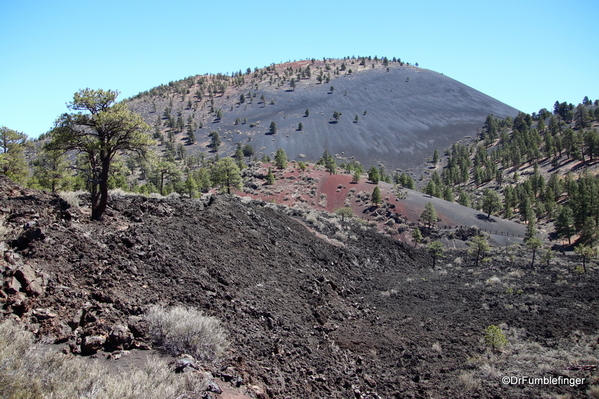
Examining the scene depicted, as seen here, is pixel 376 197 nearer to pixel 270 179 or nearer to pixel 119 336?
pixel 270 179

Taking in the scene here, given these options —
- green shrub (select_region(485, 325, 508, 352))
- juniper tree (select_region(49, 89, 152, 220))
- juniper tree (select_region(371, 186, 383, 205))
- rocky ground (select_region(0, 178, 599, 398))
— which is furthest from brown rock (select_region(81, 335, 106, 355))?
juniper tree (select_region(371, 186, 383, 205))

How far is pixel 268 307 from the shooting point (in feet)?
35.2

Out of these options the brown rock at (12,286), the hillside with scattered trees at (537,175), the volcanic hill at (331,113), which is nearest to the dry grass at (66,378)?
the brown rock at (12,286)

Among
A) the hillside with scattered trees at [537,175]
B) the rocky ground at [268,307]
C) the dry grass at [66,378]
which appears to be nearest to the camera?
the dry grass at [66,378]

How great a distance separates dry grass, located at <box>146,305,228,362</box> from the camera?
6770 mm

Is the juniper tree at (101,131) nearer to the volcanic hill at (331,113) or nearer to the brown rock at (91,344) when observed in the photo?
the brown rock at (91,344)

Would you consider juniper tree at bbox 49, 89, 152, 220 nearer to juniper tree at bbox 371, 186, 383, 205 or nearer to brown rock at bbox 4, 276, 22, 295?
brown rock at bbox 4, 276, 22, 295

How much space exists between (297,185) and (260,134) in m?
78.9

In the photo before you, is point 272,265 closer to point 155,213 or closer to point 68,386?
point 155,213

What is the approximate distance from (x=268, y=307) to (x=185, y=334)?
4.09 m

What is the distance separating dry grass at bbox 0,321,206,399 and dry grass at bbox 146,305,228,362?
1053 millimetres

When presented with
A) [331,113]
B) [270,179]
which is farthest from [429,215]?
[331,113]

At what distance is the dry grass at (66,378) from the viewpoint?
4156 mm

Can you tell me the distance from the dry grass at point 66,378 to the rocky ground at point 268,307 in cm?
72
